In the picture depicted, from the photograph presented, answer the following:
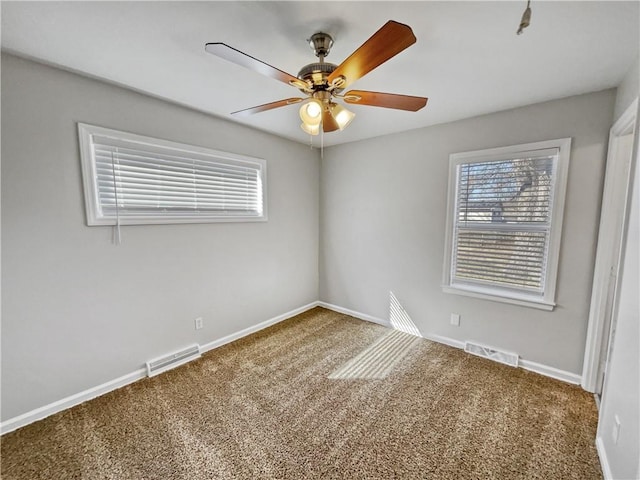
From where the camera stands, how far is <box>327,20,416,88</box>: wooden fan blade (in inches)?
38.6

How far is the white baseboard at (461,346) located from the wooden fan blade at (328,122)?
246 cm

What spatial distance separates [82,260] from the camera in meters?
1.96

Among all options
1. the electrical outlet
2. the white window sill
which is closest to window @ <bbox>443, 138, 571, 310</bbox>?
the white window sill

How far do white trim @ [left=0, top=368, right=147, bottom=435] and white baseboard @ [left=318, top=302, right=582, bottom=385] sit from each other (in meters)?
2.39

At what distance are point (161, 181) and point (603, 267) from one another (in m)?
3.67

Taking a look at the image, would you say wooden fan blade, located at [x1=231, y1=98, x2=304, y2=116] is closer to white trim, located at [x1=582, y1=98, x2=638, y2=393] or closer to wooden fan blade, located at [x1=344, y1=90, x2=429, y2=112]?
wooden fan blade, located at [x1=344, y1=90, x2=429, y2=112]

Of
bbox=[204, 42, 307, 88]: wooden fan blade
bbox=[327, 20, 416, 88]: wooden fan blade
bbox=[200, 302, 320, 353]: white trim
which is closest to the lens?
bbox=[327, 20, 416, 88]: wooden fan blade

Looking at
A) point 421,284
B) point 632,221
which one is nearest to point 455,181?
point 421,284

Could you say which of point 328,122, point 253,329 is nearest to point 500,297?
point 328,122

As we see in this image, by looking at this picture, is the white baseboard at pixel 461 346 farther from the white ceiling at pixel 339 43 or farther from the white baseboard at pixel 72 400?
the white ceiling at pixel 339 43

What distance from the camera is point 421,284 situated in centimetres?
302

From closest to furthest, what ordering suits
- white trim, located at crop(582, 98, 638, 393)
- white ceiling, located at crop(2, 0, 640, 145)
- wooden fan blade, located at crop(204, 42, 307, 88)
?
wooden fan blade, located at crop(204, 42, 307, 88) → white ceiling, located at crop(2, 0, 640, 145) → white trim, located at crop(582, 98, 638, 393)

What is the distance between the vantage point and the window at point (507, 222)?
7.39 feet

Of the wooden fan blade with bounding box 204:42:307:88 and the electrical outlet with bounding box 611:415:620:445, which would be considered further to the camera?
the electrical outlet with bounding box 611:415:620:445
